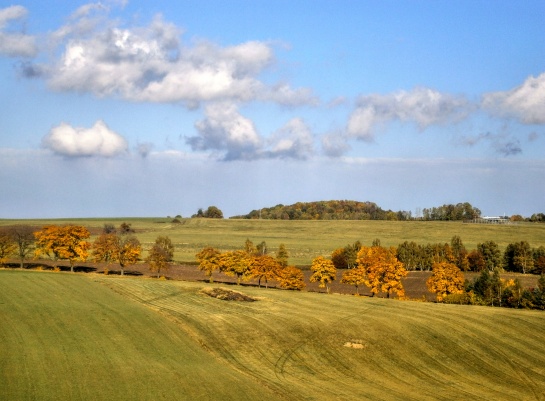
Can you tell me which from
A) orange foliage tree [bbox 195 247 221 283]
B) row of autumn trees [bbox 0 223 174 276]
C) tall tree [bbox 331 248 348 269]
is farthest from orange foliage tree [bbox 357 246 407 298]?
tall tree [bbox 331 248 348 269]

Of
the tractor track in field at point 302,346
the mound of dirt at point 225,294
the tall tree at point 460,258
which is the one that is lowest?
the tractor track in field at point 302,346

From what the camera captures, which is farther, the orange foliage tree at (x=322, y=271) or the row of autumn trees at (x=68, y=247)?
the orange foliage tree at (x=322, y=271)

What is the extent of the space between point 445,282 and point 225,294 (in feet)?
141

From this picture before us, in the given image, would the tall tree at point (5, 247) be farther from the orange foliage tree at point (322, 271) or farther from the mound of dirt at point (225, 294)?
the orange foliage tree at point (322, 271)

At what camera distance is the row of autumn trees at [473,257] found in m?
143

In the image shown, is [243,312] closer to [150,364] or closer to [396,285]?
[150,364]

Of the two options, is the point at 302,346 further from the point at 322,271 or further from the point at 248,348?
the point at 322,271

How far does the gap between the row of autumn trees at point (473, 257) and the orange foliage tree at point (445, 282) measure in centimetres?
3487

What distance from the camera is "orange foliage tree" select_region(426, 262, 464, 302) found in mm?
106188

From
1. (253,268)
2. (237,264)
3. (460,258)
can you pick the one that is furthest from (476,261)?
(237,264)

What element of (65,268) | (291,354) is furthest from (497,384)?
(65,268)

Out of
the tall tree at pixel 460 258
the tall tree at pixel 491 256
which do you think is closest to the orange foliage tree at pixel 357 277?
the tall tree at pixel 460 258

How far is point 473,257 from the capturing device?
475 feet

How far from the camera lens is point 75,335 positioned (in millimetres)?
51969
